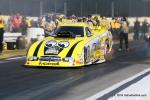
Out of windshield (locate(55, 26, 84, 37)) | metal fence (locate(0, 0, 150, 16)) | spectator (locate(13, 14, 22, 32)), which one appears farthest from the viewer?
metal fence (locate(0, 0, 150, 16))

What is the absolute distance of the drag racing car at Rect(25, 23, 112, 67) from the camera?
13.7 m

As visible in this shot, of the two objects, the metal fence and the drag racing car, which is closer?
the drag racing car

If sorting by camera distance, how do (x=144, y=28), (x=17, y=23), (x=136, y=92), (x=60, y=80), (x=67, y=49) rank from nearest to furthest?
(x=136, y=92) → (x=60, y=80) → (x=67, y=49) → (x=17, y=23) → (x=144, y=28)

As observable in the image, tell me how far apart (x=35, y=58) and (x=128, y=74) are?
2654 millimetres

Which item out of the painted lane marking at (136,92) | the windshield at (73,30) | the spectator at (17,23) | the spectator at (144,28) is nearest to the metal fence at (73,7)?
the spectator at (17,23)

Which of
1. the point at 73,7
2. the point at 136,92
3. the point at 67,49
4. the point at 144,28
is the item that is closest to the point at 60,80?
the point at 67,49

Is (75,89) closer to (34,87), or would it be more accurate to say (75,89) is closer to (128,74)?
(34,87)

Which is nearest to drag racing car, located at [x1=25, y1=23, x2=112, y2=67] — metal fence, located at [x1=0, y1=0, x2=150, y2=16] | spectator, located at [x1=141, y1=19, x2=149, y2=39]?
metal fence, located at [x1=0, y1=0, x2=150, y2=16]

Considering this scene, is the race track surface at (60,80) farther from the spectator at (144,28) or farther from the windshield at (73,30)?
the spectator at (144,28)

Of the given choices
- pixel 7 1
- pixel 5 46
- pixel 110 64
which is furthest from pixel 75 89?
pixel 7 1

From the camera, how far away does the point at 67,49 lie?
45.5 ft

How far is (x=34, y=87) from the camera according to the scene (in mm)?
10445

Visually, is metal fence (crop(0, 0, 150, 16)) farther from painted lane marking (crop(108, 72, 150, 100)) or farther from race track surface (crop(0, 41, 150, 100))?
painted lane marking (crop(108, 72, 150, 100))

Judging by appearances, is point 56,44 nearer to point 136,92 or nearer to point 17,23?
point 136,92
